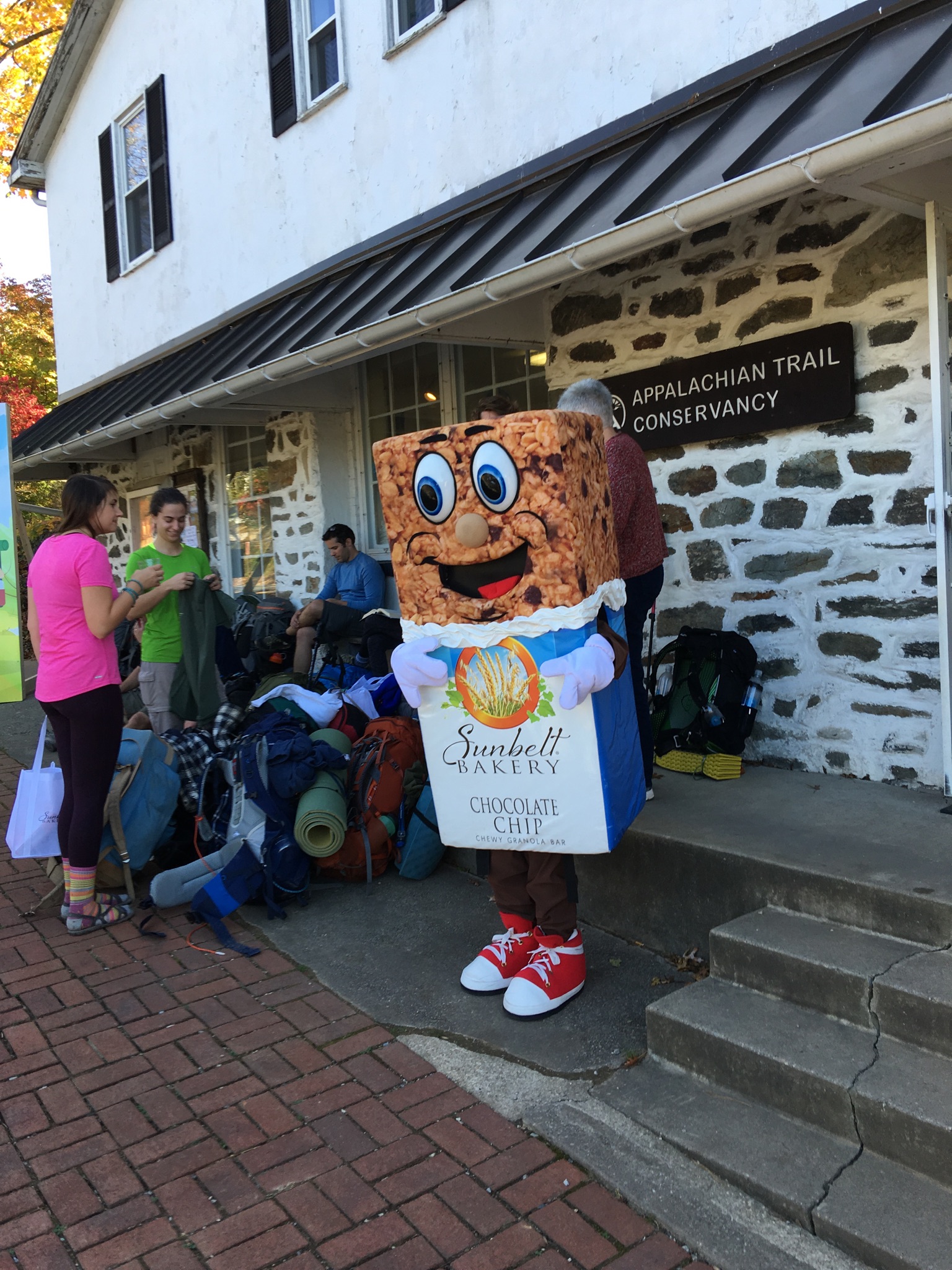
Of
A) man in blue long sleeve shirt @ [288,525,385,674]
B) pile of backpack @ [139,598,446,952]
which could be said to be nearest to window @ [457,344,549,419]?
man in blue long sleeve shirt @ [288,525,385,674]

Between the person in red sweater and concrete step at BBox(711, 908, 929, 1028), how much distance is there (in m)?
0.78

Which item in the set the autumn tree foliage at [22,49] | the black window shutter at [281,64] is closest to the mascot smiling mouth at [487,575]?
the black window shutter at [281,64]

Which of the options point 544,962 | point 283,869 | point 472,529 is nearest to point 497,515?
point 472,529

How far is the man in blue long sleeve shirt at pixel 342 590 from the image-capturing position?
7254mm

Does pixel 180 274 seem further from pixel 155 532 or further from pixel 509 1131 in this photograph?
pixel 509 1131

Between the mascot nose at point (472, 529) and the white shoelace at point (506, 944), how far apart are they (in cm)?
141

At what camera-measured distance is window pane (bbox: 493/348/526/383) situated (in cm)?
634

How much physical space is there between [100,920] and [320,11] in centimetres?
642

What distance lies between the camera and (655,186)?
3.75 metres

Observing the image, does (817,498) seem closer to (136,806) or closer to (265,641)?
(136,806)

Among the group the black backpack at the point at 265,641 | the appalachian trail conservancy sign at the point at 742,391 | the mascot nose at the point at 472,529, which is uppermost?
the appalachian trail conservancy sign at the point at 742,391

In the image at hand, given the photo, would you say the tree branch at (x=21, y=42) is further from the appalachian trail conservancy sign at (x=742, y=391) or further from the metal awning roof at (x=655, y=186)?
the appalachian trail conservancy sign at (x=742, y=391)

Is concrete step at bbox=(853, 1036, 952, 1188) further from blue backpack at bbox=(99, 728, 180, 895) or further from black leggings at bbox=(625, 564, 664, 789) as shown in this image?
blue backpack at bbox=(99, 728, 180, 895)

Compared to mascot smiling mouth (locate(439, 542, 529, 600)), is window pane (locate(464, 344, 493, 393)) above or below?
above
